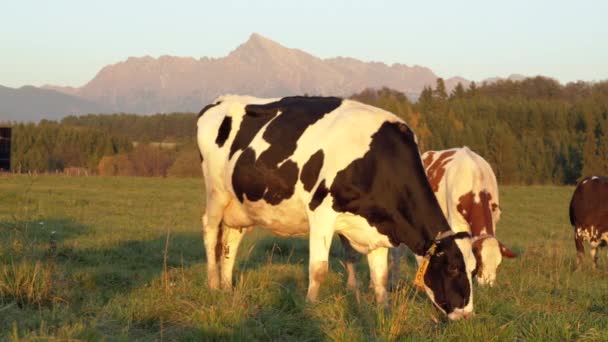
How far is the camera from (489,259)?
9938 mm

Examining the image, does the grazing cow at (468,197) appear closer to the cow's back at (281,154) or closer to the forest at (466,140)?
the cow's back at (281,154)

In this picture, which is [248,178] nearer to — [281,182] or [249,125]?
[281,182]

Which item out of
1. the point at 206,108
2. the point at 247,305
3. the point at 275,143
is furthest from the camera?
the point at 206,108

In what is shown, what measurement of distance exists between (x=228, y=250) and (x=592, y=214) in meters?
9.72

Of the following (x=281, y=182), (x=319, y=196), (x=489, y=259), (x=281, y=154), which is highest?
(x=281, y=154)

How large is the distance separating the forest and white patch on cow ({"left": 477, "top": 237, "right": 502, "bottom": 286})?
241ft

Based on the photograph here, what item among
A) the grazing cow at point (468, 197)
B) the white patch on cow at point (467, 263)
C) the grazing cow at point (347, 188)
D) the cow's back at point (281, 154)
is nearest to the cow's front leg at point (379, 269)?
the grazing cow at point (347, 188)

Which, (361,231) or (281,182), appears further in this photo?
(281,182)

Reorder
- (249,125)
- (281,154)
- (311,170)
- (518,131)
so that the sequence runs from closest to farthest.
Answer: (311,170), (281,154), (249,125), (518,131)

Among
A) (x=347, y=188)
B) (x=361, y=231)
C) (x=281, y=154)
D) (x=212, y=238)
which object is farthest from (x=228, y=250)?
(x=347, y=188)

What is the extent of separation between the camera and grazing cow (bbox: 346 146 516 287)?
1013 centimetres

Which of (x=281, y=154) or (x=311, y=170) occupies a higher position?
(x=281, y=154)

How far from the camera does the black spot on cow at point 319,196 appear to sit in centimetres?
780

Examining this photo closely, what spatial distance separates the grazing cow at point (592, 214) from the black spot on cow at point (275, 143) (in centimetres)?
916
